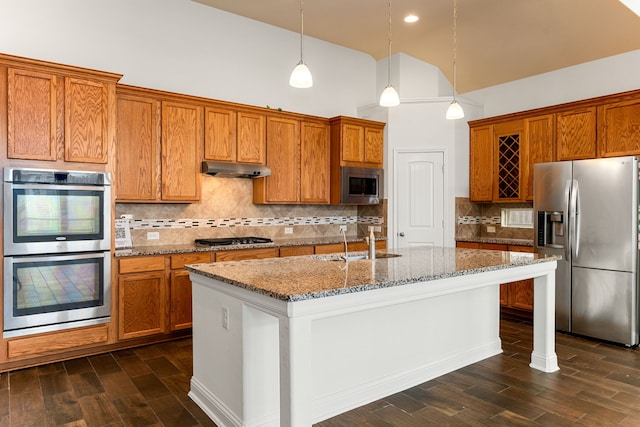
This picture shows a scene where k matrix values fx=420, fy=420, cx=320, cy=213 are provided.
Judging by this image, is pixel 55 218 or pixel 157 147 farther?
pixel 157 147

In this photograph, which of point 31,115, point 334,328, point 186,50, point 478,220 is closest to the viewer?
point 334,328

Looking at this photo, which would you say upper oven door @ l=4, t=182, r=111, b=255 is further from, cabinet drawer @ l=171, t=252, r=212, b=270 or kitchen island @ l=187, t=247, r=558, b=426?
kitchen island @ l=187, t=247, r=558, b=426

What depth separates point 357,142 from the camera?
19.0 feet

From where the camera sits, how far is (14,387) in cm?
309

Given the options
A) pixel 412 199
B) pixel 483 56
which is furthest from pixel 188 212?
pixel 483 56

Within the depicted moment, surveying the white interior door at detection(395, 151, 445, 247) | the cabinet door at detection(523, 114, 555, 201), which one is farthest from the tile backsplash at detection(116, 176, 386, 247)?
the cabinet door at detection(523, 114, 555, 201)

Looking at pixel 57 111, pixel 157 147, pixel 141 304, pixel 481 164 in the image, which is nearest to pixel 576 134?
pixel 481 164

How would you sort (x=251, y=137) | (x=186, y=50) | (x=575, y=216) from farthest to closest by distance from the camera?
1. (x=251, y=137)
2. (x=186, y=50)
3. (x=575, y=216)

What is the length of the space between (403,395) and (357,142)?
3.61 m

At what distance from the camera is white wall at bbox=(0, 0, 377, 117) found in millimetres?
4055

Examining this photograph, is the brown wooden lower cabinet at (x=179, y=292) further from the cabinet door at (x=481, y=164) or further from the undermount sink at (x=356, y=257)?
the cabinet door at (x=481, y=164)

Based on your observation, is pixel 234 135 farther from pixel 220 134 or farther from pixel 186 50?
pixel 186 50

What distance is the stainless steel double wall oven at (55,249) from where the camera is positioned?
3350 mm

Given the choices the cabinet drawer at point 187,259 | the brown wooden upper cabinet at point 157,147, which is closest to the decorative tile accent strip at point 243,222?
the brown wooden upper cabinet at point 157,147
